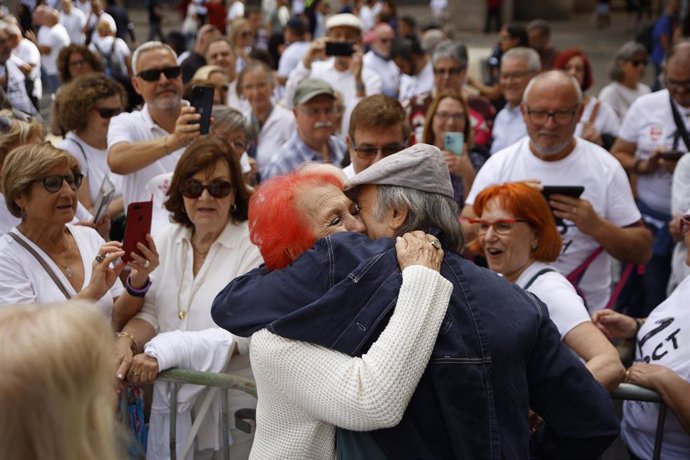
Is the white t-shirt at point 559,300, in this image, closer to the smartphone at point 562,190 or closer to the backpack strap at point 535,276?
the backpack strap at point 535,276

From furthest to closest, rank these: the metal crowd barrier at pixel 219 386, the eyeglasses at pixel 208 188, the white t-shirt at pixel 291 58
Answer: the white t-shirt at pixel 291 58, the eyeglasses at pixel 208 188, the metal crowd barrier at pixel 219 386

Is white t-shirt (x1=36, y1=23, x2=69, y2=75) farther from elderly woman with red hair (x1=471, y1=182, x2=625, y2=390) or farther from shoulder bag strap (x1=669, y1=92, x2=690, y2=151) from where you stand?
elderly woman with red hair (x1=471, y1=182, x2=625, y2=390)

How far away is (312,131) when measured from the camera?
5773 mm

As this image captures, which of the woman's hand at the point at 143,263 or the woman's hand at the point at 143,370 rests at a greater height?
the woman's hand at the point at 143,263

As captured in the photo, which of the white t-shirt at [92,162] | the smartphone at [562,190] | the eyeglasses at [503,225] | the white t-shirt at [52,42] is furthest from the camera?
the white t-shirt at [52,42]

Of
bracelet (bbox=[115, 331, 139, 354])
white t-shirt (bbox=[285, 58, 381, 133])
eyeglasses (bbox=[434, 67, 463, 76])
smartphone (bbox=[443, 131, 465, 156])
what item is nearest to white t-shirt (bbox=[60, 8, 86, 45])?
white t-shirt (bbox=[285, 58, 381, 133])

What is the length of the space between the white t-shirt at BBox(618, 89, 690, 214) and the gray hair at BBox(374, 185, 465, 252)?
12.5ft

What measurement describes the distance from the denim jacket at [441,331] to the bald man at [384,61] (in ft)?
23.5

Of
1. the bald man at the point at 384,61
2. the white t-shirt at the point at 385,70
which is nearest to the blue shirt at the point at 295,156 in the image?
the bald man at the point at 384,61

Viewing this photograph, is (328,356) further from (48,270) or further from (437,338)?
(48,270)

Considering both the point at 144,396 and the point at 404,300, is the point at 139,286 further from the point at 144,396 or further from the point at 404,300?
the point at 404,300

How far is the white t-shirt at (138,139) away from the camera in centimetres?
507

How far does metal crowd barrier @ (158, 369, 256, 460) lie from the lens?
3.19 metres

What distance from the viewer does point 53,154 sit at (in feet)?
12.2
